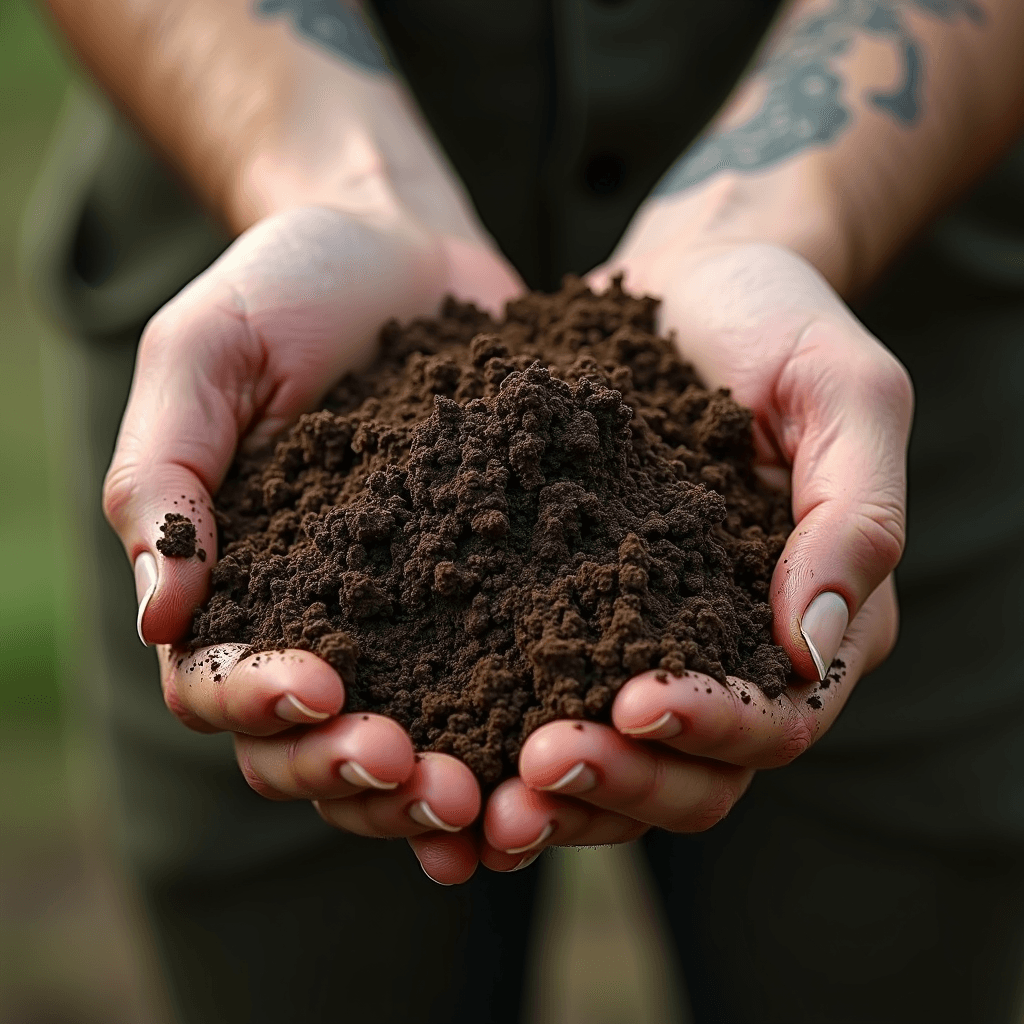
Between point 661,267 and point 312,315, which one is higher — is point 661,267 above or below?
below

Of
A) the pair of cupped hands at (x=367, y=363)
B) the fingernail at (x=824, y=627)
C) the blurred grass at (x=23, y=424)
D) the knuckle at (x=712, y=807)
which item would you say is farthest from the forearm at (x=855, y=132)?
the blurred grass at (x=23, y=424)

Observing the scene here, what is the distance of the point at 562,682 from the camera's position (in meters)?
0.96

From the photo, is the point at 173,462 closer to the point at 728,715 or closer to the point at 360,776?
the point at 360,776

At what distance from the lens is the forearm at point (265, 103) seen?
5.13ft

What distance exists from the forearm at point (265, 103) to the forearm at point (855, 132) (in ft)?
1.14

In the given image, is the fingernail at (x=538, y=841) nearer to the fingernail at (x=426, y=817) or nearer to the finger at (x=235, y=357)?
the fingernail at (x=426, y=817)

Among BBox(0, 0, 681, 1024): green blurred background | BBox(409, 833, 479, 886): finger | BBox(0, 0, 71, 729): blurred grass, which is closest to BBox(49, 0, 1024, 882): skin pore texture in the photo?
BBox(409, 833, 479, 886): finger

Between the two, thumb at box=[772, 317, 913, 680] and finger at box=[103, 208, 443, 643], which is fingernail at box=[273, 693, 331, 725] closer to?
finger at box=[103, 208, 443, 643]

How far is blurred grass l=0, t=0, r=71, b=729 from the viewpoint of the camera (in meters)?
3.21

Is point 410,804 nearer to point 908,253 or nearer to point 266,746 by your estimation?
point 266,746

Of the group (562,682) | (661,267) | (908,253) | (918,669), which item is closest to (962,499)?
(918,669)

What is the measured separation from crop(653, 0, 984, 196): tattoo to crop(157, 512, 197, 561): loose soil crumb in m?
Result: 0.90

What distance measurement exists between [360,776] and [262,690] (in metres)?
A: 0.11

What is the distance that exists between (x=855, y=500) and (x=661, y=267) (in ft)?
1.72
